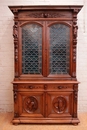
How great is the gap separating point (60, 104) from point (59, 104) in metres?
0.02

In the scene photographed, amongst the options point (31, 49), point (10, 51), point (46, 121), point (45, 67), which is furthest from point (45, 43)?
point (46, 121)

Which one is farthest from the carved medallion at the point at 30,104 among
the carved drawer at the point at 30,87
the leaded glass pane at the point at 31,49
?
the leaded glass pane at the point at 31,49

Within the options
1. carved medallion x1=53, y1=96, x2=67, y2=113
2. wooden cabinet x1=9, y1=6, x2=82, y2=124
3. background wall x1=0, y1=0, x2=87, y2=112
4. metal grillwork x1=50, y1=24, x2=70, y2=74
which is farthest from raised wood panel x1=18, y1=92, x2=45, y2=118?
background wall x1=0, y1=0, x2=87, y2=112

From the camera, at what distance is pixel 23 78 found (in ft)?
10.5

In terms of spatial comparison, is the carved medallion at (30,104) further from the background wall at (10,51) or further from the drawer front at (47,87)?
the background wall at (10,51)

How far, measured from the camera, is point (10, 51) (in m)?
3.78

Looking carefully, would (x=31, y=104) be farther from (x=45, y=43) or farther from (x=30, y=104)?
(x=45, y=43)

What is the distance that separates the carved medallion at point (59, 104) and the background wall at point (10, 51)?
0.78m

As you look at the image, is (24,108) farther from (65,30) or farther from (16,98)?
(65,30)

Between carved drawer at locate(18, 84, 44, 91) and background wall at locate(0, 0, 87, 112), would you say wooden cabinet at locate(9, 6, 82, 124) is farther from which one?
background wall at locate(0, 0, 87, 112)

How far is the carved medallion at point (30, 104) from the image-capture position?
3227 millimetres

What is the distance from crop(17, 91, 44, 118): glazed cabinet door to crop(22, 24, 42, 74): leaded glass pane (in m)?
0.46

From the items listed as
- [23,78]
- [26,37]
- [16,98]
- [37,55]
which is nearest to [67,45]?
[37,55]

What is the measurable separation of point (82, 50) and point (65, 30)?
0.82 meters
